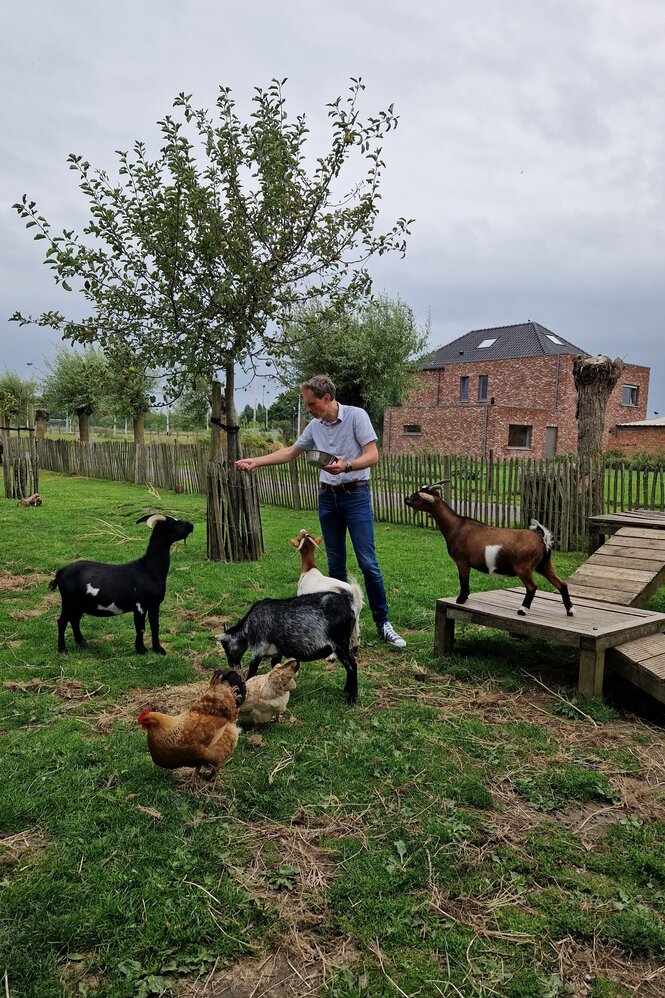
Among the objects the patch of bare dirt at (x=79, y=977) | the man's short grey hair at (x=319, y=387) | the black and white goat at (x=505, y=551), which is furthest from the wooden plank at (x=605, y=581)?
the patch of bare dirt at (x=79, y=977)

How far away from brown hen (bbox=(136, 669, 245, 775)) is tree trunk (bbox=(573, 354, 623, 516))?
9.81 metres

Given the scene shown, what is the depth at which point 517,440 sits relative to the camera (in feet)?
125

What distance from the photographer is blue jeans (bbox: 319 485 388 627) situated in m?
5.62

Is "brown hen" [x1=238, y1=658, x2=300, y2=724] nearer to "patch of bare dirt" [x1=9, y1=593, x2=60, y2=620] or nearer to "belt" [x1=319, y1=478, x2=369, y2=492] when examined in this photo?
"belt" [x1=319, y1=478, x2=369, y2=492]

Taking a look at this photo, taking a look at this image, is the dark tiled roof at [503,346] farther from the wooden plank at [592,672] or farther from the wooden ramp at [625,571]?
the wooden plank at [592,672]

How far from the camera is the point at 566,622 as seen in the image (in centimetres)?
498

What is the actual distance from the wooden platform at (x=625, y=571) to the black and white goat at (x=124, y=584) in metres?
3.83

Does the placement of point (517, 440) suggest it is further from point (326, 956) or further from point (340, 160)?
point (326, 956)

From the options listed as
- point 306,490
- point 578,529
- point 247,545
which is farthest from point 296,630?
point 306,490

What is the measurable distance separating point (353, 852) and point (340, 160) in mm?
8023

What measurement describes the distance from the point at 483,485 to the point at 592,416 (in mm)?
2751

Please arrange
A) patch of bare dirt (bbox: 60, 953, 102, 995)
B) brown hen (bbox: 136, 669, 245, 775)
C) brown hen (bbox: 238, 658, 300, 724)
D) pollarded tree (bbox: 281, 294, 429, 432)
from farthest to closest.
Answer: pollarded tree (bbox: 281, 294, 429, 432) < brown hen (bbox: 238, 658, 300, 724) < brown hen (bbox: 136, 669, 245, 775) < patch of bare dirt (bbox: 60, 953, 102, 995)

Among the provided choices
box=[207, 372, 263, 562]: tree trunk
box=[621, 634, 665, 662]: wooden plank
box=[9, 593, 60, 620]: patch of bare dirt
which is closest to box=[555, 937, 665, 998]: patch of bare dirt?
box=[621, 634, 665, 662]: wooden plank

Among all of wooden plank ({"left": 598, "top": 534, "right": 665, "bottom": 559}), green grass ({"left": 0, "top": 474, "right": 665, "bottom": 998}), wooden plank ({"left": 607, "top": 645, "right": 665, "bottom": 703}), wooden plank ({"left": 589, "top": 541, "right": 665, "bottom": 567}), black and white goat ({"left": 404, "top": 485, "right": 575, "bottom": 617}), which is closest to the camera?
green grass ({"left": 0, "top": 474, "right": 665, "bottom": 998})
